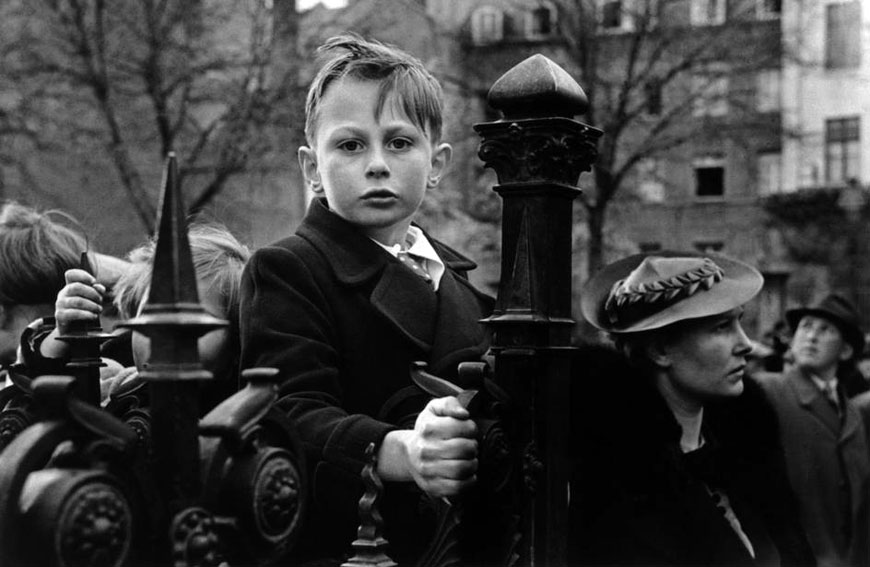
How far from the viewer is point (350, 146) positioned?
9.61 feet

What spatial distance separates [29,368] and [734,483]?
1.88 meters

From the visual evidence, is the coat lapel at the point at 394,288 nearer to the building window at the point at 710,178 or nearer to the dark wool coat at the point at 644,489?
the dark wool coat at the point at 644,489

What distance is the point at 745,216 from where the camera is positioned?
38281 mm

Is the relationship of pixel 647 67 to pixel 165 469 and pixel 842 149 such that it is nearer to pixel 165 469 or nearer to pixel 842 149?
pixel 165 469

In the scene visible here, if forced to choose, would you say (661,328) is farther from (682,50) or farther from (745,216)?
(745,216)

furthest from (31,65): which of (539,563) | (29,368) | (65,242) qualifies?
(539,563)

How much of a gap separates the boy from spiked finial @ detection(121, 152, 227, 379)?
2.02ft

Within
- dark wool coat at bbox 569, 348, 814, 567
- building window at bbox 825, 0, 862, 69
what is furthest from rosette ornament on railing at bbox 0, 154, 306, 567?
A: building window at bbox 825, 0, 862, 69

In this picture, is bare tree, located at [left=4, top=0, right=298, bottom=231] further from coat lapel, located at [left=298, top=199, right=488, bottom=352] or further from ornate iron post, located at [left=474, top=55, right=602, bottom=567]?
ornate iron post, located at [left=474, top=55, right=602, bottom=567]

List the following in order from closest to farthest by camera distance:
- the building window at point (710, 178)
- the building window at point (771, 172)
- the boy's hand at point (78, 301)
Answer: the boy's hand at point (78, 301)
the building window at point (771, 172)
the building window at point (710, 178)

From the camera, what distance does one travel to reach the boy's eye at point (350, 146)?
292 cm

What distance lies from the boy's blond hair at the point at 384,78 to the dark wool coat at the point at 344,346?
279mm

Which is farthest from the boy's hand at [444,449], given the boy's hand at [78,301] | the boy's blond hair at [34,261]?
the boy's blond hair at [34,261]

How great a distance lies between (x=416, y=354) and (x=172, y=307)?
1024 mm
